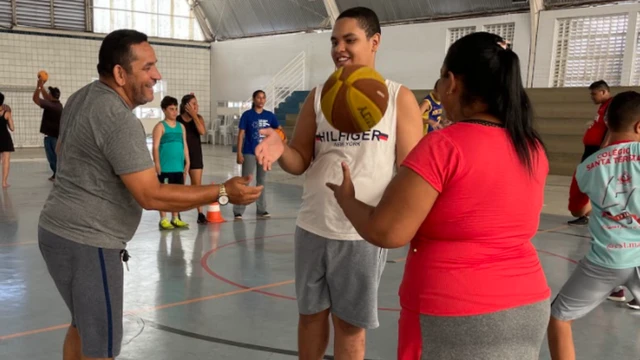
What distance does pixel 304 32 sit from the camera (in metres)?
23.2

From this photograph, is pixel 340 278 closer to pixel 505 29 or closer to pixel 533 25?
pixel 533 25

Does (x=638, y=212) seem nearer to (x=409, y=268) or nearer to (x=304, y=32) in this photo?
(x=409, y=268)

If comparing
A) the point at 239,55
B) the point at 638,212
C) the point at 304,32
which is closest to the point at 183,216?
the point at 638,212

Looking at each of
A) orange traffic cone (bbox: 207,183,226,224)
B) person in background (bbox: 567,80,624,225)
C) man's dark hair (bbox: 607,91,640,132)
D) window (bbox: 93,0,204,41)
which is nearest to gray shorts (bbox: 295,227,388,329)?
man's dark hair (bbox: 607,91,640,132)

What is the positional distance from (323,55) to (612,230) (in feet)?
65.4

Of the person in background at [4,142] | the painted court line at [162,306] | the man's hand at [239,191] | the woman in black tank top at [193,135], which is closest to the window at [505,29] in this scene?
the woman in black tank top at [193,135]

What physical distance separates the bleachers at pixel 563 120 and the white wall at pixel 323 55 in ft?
4.51

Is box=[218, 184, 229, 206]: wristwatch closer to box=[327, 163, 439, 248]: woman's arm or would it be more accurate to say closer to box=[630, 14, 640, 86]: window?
box=[327, 163, 439, 248]: woman's arm

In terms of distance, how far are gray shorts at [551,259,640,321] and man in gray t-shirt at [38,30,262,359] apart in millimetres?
2052

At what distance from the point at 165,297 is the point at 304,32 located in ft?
64.2

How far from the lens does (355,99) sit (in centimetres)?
252

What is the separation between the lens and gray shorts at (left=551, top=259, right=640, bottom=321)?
10.4ft

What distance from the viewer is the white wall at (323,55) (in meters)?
18.6

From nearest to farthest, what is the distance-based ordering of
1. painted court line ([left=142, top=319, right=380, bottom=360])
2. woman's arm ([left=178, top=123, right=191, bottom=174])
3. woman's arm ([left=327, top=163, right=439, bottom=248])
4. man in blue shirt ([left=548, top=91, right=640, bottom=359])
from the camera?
woman's arm ([left=327, top=163, right=439, bottom=248]), man in blue shirt ([left=548, top=91, right=640, bottom=359]), painted court line ([left=142, top=319, right=380, bottom=360]), woman's arm ([left=178, top=123, right=191, bottom=174])
